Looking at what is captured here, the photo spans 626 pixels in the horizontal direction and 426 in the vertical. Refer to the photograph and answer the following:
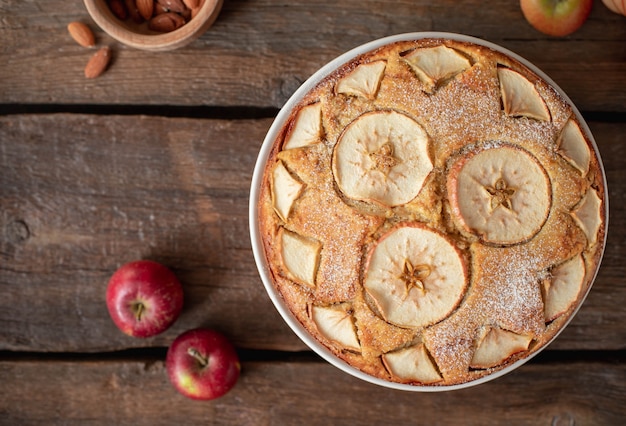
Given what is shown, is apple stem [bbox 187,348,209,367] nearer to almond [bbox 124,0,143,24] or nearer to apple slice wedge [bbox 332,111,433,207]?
apple slice wedge [bbox 332,111,433,207]

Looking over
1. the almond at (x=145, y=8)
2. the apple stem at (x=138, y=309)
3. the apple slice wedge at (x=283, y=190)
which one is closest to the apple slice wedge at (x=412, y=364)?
the apple slice wedge at (x=283, y=190)

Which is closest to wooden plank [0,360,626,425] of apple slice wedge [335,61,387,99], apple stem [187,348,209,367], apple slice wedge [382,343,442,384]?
apple stem [187,348,209,367]

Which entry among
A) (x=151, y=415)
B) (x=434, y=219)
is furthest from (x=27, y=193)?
(x=434, y=219)

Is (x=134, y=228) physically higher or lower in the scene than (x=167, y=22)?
lower

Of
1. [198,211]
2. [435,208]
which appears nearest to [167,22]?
[198,211]

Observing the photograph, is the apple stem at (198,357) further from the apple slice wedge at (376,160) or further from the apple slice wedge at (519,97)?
the apple slice wedge at (519,97)

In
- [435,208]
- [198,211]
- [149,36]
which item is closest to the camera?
[435,208]

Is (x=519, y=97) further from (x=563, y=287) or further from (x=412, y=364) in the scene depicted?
(x=412, y=364)

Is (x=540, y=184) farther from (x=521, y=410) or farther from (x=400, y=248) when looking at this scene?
(x=521, y=410)

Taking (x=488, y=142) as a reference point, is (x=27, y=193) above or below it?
below
